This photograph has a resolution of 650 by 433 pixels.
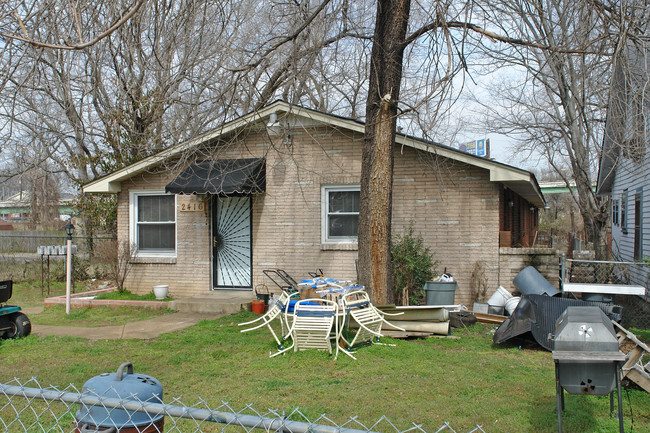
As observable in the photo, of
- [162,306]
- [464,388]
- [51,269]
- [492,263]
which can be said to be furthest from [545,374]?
[51,269]

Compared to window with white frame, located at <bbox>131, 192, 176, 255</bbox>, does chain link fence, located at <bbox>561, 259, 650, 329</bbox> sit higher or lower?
lower

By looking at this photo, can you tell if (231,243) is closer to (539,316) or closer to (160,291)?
(160,291)

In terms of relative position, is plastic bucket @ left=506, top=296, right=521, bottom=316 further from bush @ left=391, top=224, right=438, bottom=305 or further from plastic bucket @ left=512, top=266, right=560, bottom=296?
bush @ left=391, top=224, right=438, bottom=305

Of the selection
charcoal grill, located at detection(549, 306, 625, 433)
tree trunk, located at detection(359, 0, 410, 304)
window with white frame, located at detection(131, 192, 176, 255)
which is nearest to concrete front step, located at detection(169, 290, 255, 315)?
window with white frame, located at detection(131, 192, 176, 255)

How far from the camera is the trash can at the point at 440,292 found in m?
10.5

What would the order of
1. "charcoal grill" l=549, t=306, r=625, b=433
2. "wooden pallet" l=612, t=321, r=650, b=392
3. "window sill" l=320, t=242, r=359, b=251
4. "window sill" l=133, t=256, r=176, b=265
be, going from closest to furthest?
1. "charcoal grill" l=549, t=306, r=625, b=433
2. "wooden pallet" l=612, t=321, r=650, b=392
3. "window sill" l=320, t=242, r=359, b=251
4. "window sill" l=133, t=256, r=176, b=265

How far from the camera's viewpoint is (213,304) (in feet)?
38.6

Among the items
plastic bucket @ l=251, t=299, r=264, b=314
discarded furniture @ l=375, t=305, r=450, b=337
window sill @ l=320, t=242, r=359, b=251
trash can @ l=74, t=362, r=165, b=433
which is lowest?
plastic bucket @ l=251, t=299, r=264, b=314

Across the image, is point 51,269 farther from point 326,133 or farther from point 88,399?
point 88,399

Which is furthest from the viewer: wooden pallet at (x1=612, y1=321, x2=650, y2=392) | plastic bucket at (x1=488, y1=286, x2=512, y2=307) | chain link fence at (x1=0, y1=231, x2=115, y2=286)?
chain link fence at (x1=0, y1=231, x2=115, y2=286)

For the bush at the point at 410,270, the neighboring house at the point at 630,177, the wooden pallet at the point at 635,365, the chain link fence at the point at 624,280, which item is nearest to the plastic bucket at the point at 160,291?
the bush at the point at 410,270

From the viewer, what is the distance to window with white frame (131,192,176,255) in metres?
13.6

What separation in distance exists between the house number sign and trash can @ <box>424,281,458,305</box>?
5.87 metres

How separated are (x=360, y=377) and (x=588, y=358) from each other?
3.26 metres
